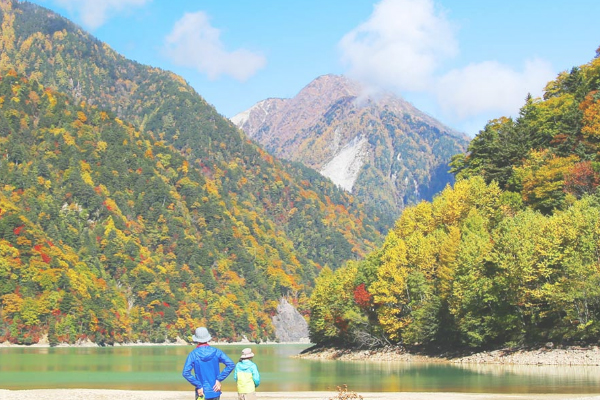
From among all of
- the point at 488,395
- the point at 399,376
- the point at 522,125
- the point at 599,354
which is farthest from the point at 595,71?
the point at 488,395

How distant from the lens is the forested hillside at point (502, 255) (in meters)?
73.9

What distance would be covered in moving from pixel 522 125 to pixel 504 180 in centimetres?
1154

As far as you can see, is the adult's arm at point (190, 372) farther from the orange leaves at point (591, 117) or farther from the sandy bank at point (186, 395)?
the orange leaves at point (591, 117)

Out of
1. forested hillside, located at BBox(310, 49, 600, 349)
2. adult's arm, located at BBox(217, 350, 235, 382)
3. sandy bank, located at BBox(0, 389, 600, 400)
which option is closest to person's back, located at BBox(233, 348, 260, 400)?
adult's arm, located at BBox(217, 350, 235, 382)

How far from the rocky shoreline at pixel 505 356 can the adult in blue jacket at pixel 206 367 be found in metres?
57.2

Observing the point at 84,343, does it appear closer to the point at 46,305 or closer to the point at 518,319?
the point at 46,305

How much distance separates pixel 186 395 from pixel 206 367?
3118 cm

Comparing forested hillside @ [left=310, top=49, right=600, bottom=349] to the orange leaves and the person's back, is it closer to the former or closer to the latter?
the orange leaves

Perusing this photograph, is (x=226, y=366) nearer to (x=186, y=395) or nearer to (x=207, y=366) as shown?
(x=207, y=366)

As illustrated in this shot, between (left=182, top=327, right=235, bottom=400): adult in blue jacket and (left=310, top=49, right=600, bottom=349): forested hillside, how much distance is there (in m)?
57.9

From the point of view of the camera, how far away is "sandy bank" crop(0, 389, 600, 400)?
1719 inches

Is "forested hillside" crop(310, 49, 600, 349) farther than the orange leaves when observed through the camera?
No

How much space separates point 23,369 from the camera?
7806cm

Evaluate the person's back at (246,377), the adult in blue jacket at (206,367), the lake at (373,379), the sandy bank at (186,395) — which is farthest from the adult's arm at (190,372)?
the lake at (373,379)
